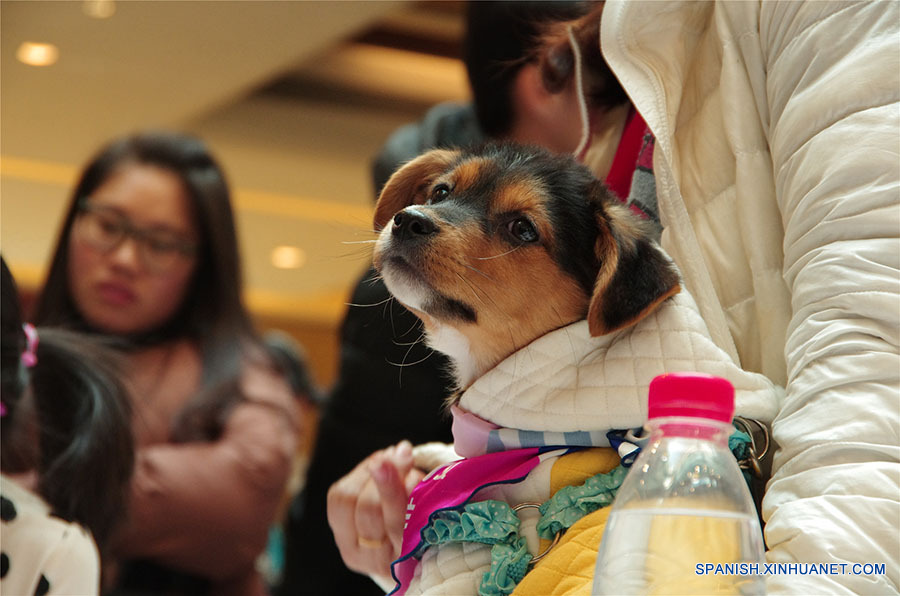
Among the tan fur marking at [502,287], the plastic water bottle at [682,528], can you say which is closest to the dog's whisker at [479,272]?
the tan fur marking at [502,287]

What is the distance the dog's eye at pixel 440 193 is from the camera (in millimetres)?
1184

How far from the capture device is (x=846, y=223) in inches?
35.0

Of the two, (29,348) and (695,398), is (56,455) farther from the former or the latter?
(695,398)

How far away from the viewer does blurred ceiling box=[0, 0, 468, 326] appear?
1.22m

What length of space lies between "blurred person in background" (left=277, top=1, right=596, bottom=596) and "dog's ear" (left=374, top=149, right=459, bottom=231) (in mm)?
90

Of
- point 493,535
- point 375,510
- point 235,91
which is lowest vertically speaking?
point 375,510

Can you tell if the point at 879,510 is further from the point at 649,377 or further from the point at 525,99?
the point at 525,99

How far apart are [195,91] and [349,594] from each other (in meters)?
1.02

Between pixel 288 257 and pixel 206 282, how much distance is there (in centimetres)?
198

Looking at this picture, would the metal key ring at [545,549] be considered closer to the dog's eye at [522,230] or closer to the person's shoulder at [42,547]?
the dog's eye at [522,230]

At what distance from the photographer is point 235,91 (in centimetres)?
189

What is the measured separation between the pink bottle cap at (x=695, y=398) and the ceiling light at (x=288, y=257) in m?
3.52

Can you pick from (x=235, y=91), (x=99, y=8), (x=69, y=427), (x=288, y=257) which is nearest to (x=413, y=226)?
(x=99, y=8)

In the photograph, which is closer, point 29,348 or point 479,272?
point 479,272
